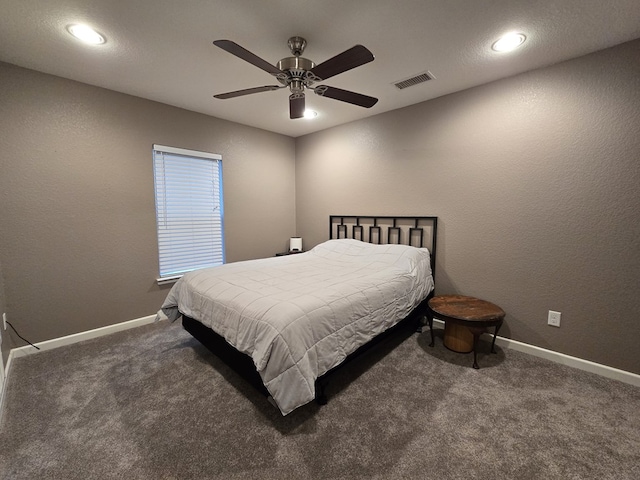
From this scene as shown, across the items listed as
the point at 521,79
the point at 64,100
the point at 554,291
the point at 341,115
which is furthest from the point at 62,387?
the point at 521,79

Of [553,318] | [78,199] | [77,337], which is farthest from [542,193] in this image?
[77,337]

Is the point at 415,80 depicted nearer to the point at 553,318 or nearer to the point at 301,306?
the point at 301,306

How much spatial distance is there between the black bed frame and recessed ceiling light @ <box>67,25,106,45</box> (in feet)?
7.52

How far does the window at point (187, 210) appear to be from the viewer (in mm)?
3236

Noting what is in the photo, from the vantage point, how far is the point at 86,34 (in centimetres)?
191

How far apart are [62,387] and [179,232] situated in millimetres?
1855

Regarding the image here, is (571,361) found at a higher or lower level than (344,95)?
lower

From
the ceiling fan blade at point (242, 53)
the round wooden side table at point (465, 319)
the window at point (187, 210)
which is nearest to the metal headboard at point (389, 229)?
the round wooden side table at point (465, 319)

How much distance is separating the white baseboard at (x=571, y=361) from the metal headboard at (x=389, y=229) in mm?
969

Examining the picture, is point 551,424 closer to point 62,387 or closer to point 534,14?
point 534,14

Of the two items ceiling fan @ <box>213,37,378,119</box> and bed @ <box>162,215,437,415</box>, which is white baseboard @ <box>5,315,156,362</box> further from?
ceiling fan @ <box>213,37,378,119</box>

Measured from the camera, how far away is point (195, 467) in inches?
54.3

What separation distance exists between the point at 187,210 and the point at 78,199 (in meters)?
1.06

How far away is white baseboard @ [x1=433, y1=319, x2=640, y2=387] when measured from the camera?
2092mm
